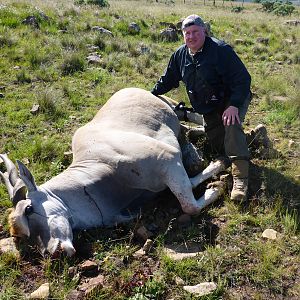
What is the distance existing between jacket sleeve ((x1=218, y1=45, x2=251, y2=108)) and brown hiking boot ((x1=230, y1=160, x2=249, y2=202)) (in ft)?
2.55

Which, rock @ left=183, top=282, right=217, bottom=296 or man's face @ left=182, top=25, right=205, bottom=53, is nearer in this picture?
rock @ left=183, top=282, right=217, bottom=296

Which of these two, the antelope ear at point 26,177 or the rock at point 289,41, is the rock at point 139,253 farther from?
the rock at point 289,41

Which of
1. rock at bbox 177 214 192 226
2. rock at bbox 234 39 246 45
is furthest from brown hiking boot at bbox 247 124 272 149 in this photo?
rock at bbox 234 39 246 45

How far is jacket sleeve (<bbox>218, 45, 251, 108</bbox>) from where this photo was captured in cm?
552

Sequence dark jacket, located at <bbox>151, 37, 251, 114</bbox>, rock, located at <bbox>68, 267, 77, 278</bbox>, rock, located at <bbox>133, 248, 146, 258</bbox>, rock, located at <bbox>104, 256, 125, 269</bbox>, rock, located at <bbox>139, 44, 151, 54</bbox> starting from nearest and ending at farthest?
1. rock, located at <bbox>68, 267, 77, 278</bbox>
2. rock, located at <bbox>104, 256, 125, 269</bbox>
3. rock, located at <bbox>133, 248, 146, 258</bbox>
4. dark jacket, located at <bbox>151, 37, 251, 114</bbox>
5. rock, located at <bbox>139, 44, 151, 54</bbox>

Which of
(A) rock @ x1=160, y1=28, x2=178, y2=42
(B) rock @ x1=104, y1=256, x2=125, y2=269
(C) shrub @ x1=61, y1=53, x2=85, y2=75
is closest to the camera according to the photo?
(B) rock @ x1=104, y1=256, x2=125, y2=269

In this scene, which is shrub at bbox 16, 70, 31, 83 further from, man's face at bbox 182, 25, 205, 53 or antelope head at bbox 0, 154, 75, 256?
antelope head at bbox 0, 154, 75, 256

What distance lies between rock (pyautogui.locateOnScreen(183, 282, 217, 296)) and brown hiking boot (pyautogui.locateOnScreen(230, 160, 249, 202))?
5.25ft

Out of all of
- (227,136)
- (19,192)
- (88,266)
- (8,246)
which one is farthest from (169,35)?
(88,266)

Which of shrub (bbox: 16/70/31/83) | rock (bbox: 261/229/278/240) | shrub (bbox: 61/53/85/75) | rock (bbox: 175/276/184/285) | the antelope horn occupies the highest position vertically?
shrub (bbox: 61/53/85/75)

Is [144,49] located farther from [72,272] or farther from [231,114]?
[72,272]

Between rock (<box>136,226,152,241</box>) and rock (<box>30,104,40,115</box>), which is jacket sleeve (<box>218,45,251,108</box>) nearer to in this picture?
rock (<box>136,226,152,241</box>)

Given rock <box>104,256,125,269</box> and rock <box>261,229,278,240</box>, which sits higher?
rock <box>261,229,278,240</box>

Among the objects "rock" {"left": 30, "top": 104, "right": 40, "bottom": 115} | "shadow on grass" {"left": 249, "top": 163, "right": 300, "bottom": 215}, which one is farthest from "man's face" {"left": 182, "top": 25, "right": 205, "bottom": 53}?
"rock" {"left": 30, "top": 104, "right": 40, "bottom": 115}
